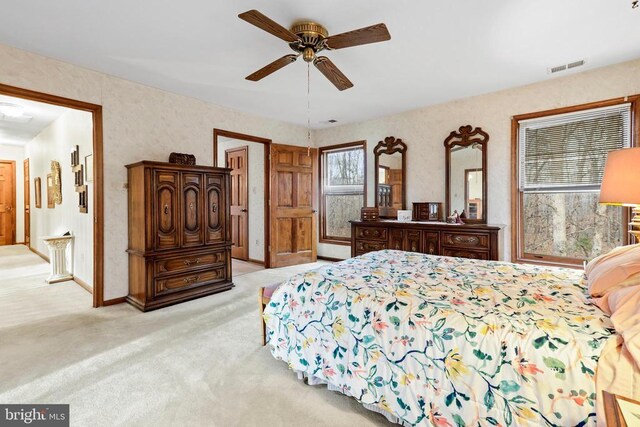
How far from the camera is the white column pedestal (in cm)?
435

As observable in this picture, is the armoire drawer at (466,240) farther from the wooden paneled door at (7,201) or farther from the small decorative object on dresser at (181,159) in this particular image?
the wooden paneled door at (7,201)

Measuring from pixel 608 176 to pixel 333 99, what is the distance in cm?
311

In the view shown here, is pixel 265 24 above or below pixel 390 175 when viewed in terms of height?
above

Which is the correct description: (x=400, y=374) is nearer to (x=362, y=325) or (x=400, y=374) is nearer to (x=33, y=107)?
(x=362, y=325)

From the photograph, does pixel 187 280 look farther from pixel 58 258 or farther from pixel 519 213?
pixel 519 213

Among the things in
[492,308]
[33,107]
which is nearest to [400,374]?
[492,308]

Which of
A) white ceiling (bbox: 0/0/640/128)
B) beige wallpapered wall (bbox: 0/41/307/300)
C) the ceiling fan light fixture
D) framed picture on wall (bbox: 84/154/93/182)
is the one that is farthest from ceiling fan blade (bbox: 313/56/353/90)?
the ceiling fan light fixture

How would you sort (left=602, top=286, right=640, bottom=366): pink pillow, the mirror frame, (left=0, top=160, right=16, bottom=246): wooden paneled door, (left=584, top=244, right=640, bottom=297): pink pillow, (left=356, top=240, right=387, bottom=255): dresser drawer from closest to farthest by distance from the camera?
(left=602, top=286, right=640, bottom=366): pink pillow
(left=584, top=244, right=640, bottom=297): pink pillow
the mirror frame
(left=356, top=240, right=387, bottom=255): dresser drawer
(left=0, top=160, right=16, bottom=246): wooden paneled door

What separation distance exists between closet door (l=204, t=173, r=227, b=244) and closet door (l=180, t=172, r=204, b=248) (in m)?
0.08

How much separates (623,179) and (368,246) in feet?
9.89

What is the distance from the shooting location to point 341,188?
5.77m

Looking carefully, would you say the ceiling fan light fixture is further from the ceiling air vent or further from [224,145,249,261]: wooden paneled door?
the ceiling air vent

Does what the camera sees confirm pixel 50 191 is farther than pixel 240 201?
No

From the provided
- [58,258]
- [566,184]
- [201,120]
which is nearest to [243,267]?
[201,120]
